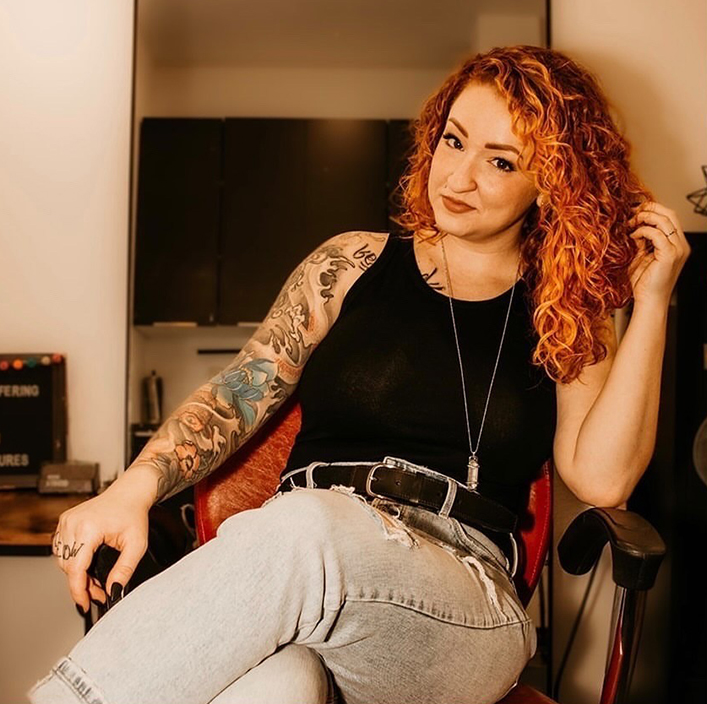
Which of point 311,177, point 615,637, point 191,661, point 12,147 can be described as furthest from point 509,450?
point 12,147

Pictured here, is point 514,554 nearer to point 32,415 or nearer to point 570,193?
point 570,193

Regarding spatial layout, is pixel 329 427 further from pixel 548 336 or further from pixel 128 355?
pixel 128 355

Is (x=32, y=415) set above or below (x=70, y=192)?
below

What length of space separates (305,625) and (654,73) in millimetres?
1591

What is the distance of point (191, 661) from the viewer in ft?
2.72

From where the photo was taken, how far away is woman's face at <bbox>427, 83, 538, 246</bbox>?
133cm

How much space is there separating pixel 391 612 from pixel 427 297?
22.5 inches

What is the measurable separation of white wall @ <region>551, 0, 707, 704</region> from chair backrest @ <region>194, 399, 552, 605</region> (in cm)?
71

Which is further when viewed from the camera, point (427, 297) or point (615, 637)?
point (427, 297)

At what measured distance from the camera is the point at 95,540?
3.21 ft

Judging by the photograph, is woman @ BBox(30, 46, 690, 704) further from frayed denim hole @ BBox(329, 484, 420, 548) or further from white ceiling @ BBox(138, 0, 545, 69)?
white ceiling @ BBox(138, 0, 545, 69)

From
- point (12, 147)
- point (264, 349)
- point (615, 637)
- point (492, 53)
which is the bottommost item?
point (615, 637)

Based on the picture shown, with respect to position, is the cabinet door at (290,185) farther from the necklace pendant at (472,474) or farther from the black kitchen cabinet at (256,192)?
the necklace pendant at (472,474)

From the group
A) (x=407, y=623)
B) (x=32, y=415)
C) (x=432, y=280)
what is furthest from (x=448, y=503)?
(x=32, y=415)
